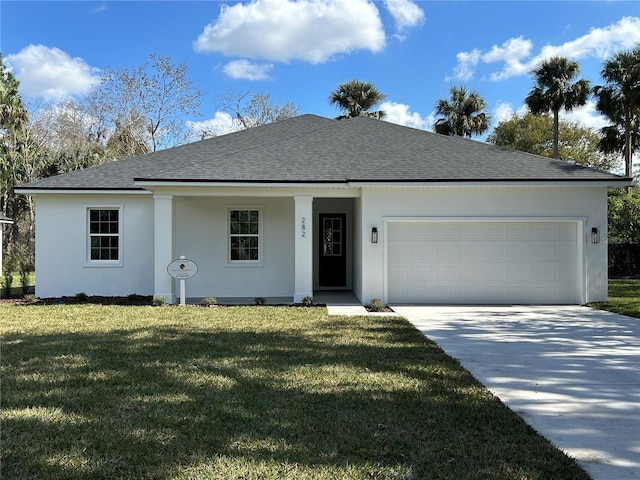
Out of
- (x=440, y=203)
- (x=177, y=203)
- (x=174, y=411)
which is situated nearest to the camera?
(x=174, y=411)

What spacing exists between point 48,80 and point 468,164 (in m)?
31.5

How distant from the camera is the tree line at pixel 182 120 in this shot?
23.0m

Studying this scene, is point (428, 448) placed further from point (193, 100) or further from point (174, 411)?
point (193, 100)

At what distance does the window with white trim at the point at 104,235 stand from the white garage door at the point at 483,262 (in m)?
7.74

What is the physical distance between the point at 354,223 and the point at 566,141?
3123 centimetres

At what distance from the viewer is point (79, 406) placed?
408 cm

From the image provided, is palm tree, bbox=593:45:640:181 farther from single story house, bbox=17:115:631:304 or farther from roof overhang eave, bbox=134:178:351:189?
roof overhang eave, bbox=134:178:351:189

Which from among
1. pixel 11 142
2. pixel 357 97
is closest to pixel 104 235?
pixel 357 97

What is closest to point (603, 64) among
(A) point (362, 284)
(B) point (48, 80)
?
(A) point (362, 284)

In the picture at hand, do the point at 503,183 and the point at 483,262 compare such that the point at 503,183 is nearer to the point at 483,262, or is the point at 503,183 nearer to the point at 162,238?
the point at 483,262

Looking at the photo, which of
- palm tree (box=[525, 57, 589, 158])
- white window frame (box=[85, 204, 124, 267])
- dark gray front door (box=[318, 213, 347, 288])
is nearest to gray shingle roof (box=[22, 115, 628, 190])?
white window frame (box=[85, 204, 124, 267])

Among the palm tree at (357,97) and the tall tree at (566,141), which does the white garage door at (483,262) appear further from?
the tall tree at (566,141)

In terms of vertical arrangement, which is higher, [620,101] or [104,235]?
[620,101]

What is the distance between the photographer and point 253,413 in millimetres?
3943
